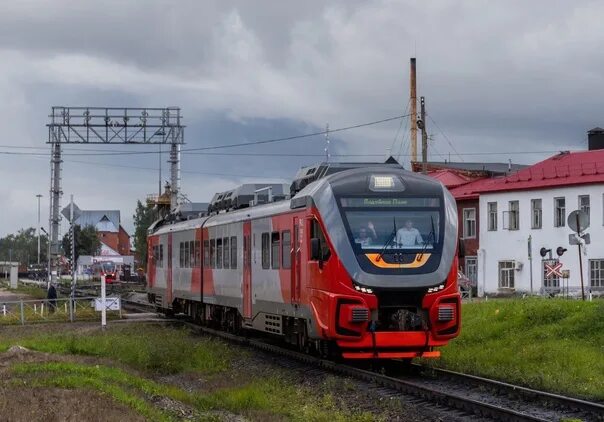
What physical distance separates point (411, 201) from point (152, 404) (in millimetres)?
6370

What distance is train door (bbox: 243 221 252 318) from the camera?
2348 centimetres

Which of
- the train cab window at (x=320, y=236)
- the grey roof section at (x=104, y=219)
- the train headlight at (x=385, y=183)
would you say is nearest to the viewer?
the train cab window at (x=320, y=236)

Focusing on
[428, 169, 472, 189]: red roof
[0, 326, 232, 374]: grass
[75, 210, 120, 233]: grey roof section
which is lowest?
[0, 326, 232, 374]: grass

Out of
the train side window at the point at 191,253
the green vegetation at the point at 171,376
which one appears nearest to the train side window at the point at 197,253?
the train side window at the point at 191,253

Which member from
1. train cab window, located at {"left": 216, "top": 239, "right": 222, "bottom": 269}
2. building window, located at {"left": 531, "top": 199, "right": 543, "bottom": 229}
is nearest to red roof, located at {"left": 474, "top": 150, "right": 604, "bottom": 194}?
building window, located at {"left": 531, "top": 199, "right": 543, "bottom": 229}

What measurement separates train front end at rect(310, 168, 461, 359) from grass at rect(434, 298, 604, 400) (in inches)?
62.3

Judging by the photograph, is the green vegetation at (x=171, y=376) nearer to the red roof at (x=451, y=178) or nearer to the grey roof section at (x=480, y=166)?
the red roof at (x=451, y=178)

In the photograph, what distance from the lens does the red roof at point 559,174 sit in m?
53.9

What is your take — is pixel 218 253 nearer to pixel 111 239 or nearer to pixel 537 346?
pixel 537 346

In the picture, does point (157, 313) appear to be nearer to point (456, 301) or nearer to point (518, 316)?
point (518, 316)

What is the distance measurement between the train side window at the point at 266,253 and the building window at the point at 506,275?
1447 inches

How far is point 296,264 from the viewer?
1942 centimetres

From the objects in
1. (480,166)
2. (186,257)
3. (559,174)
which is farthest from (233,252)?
(480,166)

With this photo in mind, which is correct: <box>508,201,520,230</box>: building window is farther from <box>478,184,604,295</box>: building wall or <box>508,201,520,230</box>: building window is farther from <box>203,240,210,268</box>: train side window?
<box>203,240,210,268</box>: train side window
